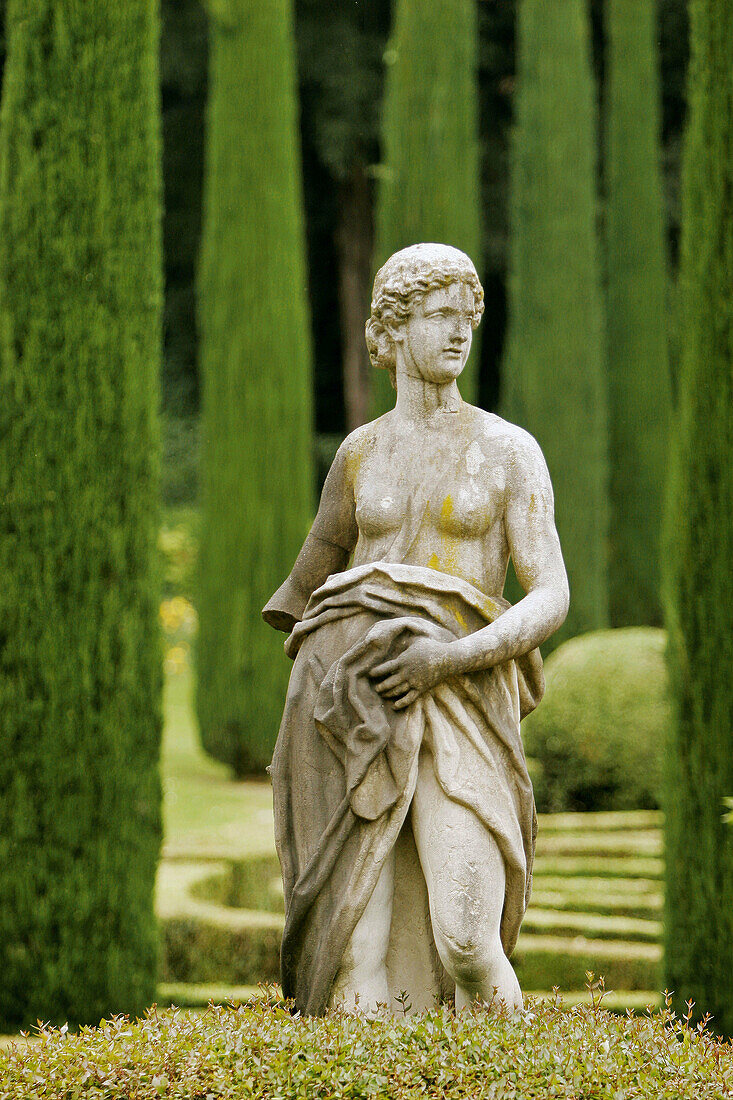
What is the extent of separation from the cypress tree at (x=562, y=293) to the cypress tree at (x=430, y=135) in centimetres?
179

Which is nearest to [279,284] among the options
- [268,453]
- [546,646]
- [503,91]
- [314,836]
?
[268,453]

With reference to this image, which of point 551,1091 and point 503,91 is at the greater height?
point 503,91

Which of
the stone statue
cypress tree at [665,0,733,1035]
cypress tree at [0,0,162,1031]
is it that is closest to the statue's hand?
the stone statue

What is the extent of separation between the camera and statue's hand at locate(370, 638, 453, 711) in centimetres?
312

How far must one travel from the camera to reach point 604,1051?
3.04 meters

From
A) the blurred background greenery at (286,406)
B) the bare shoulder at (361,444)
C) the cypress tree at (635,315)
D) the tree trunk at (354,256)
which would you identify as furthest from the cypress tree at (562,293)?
the bare shoulder at (361,444)

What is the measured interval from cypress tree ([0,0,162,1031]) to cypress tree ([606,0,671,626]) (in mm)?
11087

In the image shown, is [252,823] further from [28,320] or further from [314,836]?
[314,836]

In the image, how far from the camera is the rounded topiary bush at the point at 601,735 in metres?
11.0

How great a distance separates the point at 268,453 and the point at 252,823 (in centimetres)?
421

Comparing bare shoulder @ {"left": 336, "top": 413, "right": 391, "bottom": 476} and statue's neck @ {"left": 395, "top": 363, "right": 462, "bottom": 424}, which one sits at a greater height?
statue's neck @ {"left": 395, "top": 363, "right": 462, "bottom": 424}

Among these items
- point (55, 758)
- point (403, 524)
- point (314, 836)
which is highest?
point (403, 524)

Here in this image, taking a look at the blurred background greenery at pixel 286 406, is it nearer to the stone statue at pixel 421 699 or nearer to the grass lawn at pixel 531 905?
the grass lawn at pixel 531 905

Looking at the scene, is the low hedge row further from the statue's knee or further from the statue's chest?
the statue's chest
